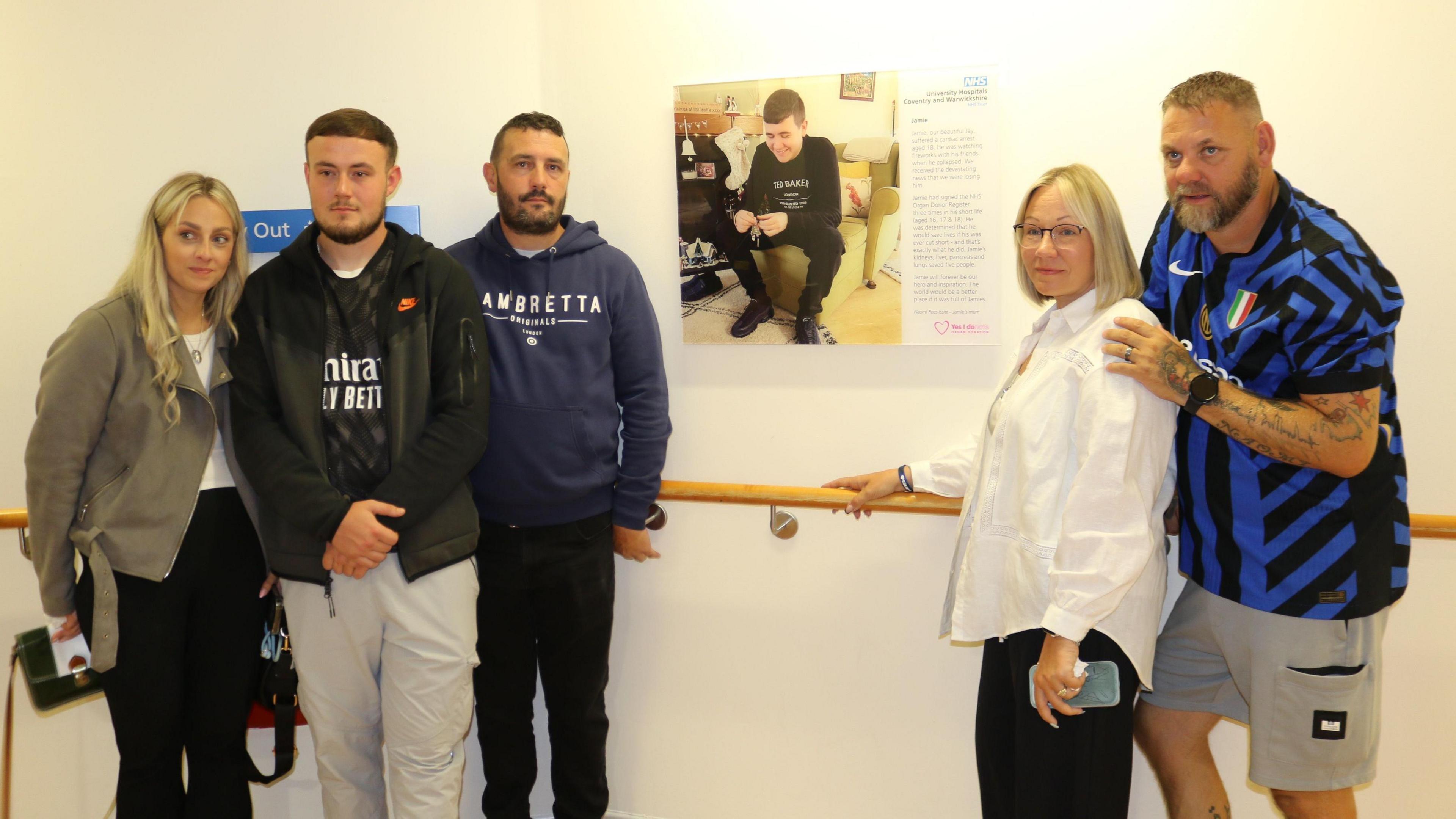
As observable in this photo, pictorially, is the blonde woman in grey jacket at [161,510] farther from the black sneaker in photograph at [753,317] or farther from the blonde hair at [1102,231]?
the blonde hair at [1102,231]

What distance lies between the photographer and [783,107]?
2.21 metres

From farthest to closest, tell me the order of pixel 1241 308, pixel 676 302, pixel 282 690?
1. pixel 676 302
2. pixel 282 690
3. pixel 1241 308

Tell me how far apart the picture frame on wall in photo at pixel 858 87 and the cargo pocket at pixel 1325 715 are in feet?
4.93

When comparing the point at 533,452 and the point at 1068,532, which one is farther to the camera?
the point at 533,452

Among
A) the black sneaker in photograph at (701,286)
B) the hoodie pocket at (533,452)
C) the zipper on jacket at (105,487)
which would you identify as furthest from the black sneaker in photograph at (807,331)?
the zipper on jacket at (105,487)

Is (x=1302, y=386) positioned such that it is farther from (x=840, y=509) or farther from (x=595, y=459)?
(x=595, y=459)

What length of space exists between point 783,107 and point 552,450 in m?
1.02

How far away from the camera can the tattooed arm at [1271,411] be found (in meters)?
1.52

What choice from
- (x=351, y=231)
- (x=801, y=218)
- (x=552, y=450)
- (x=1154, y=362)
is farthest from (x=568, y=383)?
(x=1154, y=362)

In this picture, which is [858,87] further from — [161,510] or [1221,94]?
[161,510]

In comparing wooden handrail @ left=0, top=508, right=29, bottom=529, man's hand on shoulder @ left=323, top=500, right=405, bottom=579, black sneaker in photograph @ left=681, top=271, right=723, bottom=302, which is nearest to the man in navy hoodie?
black sneaker in photograph @ left=681, top=271, right=723, bottom=302

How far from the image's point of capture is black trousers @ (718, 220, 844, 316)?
2.22m

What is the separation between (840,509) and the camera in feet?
7.56

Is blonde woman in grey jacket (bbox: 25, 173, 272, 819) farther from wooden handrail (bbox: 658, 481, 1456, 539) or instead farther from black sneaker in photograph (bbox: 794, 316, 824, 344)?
black sneaker in photograph (bbox: 794, 316, 824, 344)
